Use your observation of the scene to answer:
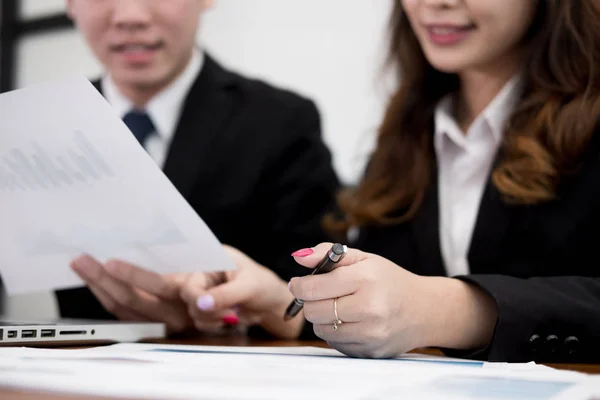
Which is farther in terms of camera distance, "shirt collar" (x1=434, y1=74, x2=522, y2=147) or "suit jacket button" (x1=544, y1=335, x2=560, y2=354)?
"shirt collar" (x1=434, y1=74, x2=522, y2=147)

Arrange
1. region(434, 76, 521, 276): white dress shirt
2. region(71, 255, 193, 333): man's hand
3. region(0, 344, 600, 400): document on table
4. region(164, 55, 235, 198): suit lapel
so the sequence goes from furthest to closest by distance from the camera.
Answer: region(164, 55, 235, 198): suit lapel, region(434, 76, 521, 276): white dress shirt, region(71, 255, 193, 333): man's hand, region(0, 344, 600, 400): document on table

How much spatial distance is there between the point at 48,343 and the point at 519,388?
48 cm

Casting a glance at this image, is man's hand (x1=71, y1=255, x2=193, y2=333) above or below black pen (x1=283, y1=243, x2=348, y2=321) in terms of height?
below

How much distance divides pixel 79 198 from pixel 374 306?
13.9 inches

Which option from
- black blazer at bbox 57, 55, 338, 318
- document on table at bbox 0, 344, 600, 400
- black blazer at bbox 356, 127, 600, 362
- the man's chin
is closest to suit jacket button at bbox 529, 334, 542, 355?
black blazer at bbox 356, 127, 600, 362

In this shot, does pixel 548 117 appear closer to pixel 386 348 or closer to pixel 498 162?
pixel 498 162

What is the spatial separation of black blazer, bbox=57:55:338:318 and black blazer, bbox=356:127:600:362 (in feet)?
0.47

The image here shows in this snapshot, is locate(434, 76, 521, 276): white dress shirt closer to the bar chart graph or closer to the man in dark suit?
the man in dark suit

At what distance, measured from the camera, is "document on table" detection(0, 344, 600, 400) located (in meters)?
0.40

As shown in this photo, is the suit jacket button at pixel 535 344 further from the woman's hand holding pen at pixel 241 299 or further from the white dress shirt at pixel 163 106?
the white dress shirt at pixel 163 106

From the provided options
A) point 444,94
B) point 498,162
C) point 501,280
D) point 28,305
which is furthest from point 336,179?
point 28,305

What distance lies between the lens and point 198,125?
1.33 metres

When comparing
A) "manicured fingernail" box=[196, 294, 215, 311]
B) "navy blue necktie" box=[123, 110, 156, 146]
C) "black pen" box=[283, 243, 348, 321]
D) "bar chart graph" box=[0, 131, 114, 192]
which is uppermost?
"bar chart graph" box=[0, 131, 114, 192]

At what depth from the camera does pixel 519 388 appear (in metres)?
0.46
